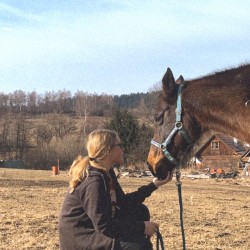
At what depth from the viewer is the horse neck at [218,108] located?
4512 millimetres

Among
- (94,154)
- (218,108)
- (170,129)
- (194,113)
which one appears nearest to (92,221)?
(94,154)

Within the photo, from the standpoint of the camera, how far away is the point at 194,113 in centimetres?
462

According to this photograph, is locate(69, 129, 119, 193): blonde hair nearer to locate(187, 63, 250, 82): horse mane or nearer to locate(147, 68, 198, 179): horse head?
locate(147, 68, 198, 179): horse head

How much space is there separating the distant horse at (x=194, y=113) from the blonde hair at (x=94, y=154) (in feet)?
2.33

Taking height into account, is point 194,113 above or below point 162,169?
above

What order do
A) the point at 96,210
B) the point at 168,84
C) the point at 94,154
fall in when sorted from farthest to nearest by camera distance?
the point at 168,84, the point at 94,154, the point at 96,210

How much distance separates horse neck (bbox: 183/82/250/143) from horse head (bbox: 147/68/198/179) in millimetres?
83

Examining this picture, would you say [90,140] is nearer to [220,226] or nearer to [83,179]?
[83,179]

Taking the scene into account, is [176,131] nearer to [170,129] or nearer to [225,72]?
[170,129]

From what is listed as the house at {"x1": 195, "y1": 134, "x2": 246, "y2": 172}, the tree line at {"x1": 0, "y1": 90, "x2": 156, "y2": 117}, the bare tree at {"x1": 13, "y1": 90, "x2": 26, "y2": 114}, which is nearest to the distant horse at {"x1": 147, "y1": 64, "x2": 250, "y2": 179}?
the house at {"x1": 195, "y1": 134, "x2": 246, "y2": 172}

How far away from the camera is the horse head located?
Result: 4570 mm

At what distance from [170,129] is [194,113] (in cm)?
30

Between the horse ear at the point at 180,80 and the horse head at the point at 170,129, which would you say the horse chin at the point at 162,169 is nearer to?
the horse head at the point at 170,129

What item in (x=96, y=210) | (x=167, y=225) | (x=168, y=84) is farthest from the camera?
(x=167, y=225)
